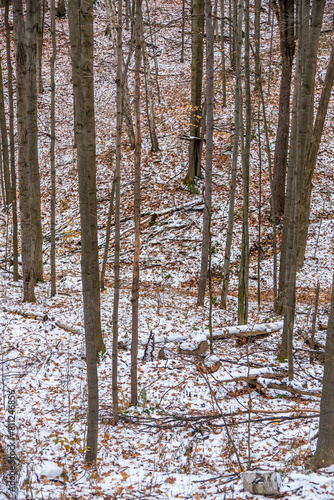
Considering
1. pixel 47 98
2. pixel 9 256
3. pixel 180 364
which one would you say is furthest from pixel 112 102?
pixel 180 364

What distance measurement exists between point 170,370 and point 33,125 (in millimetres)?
6186

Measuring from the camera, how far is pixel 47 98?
21328 mm

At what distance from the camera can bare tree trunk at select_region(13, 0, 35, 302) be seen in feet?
26.2

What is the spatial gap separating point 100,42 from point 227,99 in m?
11.5

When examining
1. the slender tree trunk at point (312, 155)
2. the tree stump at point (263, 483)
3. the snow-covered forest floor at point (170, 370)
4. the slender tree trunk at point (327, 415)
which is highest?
the slender tree trunk at point (312, 155)

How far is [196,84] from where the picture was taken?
13.0m

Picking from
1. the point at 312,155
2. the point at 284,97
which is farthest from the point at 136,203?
the point at 312,155

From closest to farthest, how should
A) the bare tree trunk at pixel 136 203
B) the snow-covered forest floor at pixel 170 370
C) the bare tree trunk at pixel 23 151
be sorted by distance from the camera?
the snow-covered forest floor at pixel 170 370 → the bare tree trunk at pixel 136 203 → the bare tree trunk at pixel 23 151

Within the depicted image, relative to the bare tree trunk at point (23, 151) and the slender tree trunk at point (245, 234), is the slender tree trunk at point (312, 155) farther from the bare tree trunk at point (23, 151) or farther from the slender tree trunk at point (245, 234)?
the bare tree trunk at point (23, 151)

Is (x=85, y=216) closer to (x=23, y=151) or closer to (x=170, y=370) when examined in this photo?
(x=170, y=370)

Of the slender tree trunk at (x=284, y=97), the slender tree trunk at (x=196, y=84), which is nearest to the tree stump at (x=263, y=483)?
the slender tree trunk at (x=284, y=97)

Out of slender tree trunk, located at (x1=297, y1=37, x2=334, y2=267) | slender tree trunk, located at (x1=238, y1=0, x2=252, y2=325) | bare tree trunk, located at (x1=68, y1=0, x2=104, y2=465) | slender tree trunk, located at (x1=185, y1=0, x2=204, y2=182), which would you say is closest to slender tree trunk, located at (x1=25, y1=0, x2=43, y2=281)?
bare tree trunk, located at (x1=68, y1=0, x2=104, y2=465)

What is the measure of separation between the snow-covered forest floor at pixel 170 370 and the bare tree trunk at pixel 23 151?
0.82 m

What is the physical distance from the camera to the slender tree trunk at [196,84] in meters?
12.3
